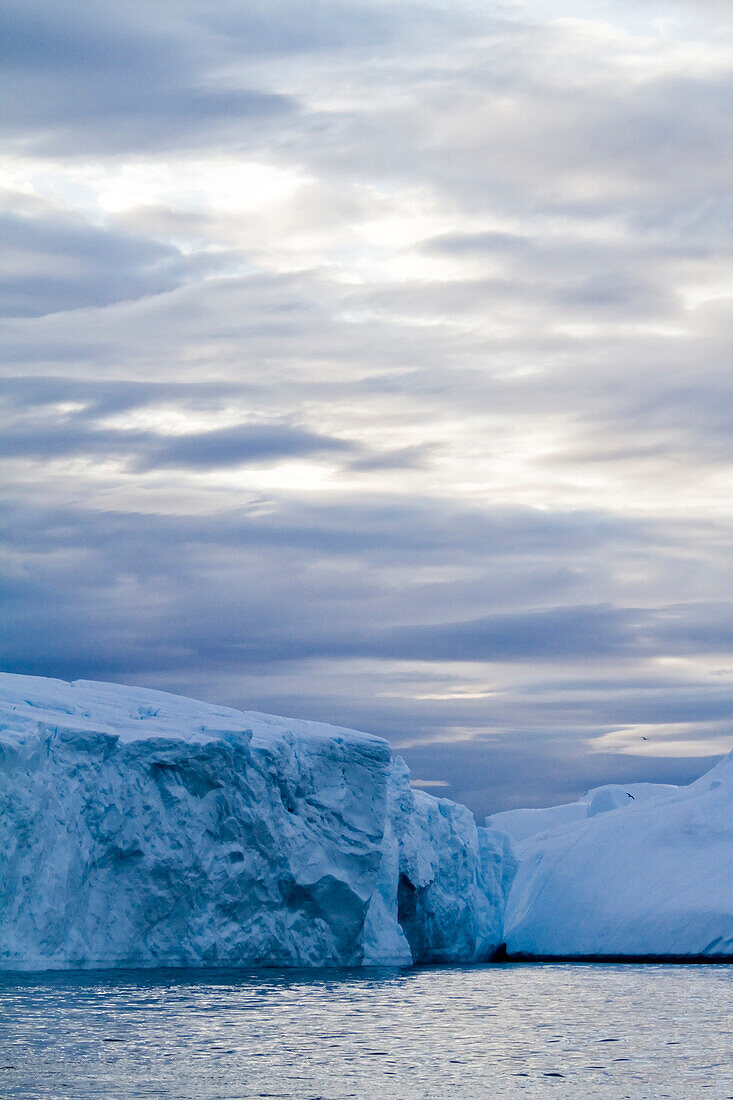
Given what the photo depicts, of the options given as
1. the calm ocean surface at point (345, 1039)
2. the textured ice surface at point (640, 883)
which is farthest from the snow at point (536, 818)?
the calm ocean surface at point (345, 1039)

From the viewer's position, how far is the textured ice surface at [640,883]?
28.9 metres

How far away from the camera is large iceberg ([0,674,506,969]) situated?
64.5 feet

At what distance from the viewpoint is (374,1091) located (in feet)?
31.6

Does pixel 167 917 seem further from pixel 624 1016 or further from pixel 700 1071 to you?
pixel 700 1071

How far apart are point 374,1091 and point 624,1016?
690cm

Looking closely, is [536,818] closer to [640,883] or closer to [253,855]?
[640,883]

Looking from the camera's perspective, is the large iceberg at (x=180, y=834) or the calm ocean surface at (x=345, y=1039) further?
the large iceberg at (x=180, y=834)

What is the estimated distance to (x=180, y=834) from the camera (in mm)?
21438

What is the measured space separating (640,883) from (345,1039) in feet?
62.6

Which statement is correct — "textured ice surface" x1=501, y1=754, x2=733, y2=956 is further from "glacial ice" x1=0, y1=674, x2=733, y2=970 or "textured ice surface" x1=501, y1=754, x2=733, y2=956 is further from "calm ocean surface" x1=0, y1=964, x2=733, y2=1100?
"calm ocean surface" x1=0, y1=964, x2=733, y2=1100

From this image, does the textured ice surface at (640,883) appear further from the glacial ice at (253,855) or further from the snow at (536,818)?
the snow at (536,818)

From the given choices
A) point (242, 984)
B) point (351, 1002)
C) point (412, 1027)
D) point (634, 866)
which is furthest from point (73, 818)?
point (634, 866)

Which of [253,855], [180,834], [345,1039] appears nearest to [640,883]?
[253,855]

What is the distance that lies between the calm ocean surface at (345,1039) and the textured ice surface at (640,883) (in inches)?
332
